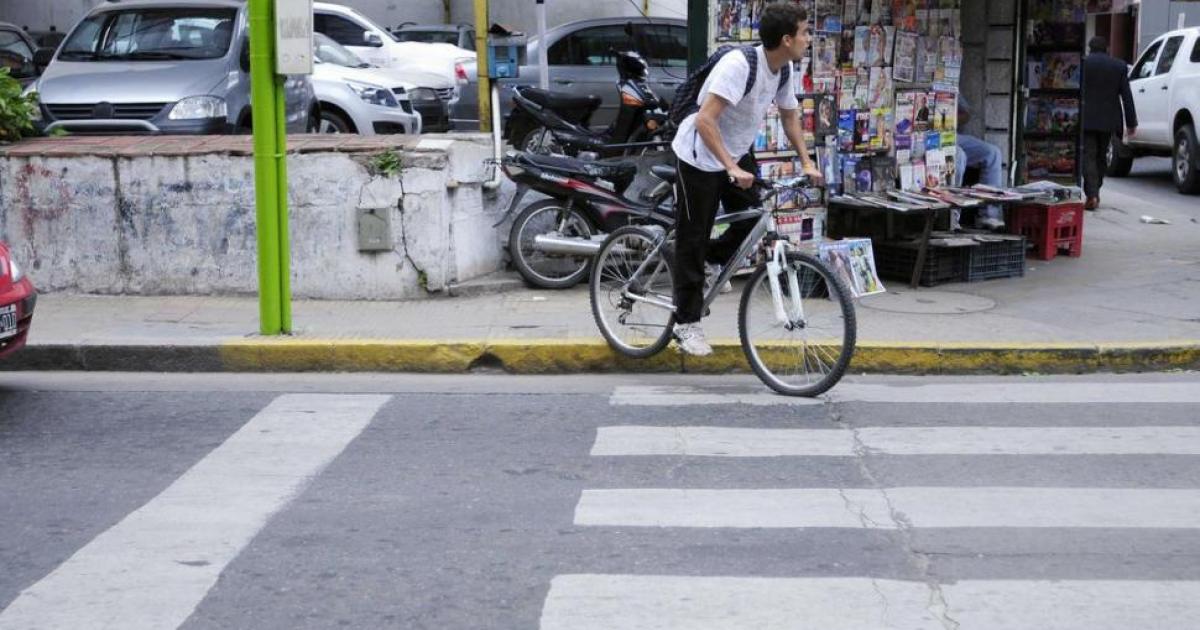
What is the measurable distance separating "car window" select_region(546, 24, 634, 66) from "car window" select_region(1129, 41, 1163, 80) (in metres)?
7.49

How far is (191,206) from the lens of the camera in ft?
31.3

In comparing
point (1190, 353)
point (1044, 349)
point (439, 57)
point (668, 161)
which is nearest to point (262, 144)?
point (668, 161)

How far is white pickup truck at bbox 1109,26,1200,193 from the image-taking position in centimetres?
1769

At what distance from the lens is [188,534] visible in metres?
5.23

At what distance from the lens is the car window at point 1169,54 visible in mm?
18688

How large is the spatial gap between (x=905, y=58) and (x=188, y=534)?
725 centimetres

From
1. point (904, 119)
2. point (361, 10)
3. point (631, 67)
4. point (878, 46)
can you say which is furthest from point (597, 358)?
point (361, 10)

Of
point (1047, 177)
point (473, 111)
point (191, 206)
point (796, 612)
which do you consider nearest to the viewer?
point (796, 612)

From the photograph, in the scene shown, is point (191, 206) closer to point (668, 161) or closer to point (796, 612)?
point (668, 161)

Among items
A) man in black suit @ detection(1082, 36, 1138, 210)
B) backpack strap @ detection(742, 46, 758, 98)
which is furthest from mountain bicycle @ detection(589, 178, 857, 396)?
man in black suit @ detection(1082, 36, 1138, 210)

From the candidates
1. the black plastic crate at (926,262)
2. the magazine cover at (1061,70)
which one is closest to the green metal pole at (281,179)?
the black plastic crate at (926,262)

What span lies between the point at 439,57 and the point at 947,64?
9.44 meters

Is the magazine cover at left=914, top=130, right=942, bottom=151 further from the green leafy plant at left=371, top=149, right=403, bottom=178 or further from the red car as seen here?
the red car

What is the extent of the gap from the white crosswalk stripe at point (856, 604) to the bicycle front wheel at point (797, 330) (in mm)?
2576
